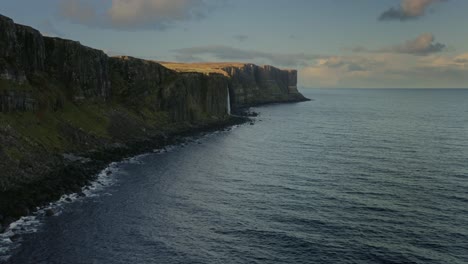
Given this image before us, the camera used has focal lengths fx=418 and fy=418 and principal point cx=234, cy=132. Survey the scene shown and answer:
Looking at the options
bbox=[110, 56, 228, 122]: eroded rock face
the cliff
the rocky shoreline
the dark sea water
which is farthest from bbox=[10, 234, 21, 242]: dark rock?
bbox=[110, 56, 228, 122]: eroded rock face

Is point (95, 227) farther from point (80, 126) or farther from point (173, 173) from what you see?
point (80, 126)

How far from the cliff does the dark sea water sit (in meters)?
7.88

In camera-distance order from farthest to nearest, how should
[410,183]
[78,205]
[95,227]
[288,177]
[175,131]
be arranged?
1. [175,131]
2. [288,177]
3. [410,183]
4. [78,205]
5. [95,227]

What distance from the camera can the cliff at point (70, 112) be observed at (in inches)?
2662

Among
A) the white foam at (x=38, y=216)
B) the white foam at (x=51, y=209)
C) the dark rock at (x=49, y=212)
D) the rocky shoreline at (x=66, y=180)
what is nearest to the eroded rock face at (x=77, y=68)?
the rocky shoreline at (x=66, y=180)

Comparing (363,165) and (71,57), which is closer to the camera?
(363,165)

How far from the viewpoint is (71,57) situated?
10844 centimetres

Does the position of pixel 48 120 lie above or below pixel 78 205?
above

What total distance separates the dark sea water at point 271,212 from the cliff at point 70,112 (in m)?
7.88

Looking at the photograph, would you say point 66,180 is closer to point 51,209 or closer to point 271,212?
point 51,209

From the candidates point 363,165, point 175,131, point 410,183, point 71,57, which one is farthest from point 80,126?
point 410,183

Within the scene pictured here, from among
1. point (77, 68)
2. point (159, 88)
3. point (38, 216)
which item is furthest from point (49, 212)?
point (159, 88)

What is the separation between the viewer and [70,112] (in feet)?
333

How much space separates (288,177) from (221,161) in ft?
72.5
